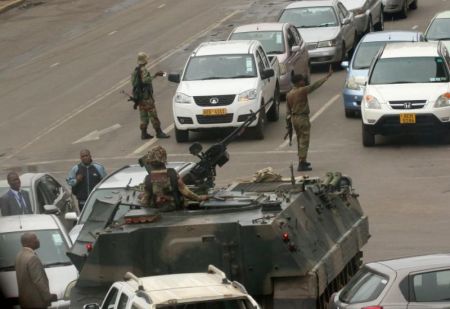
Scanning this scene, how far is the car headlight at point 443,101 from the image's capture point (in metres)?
26.9

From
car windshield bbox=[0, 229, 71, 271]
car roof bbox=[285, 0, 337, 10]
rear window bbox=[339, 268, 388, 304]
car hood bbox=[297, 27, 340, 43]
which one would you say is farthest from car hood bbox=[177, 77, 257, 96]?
rear window bbox=[339, 268, 388, 304]

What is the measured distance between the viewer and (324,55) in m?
36.7

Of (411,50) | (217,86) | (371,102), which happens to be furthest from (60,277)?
(411,50)

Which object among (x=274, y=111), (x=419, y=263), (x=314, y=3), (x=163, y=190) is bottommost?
(x=274, y=111)

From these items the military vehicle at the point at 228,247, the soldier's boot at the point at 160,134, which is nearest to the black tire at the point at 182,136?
the soldier's boot at the point at 160,134

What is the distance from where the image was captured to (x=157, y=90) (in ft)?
117

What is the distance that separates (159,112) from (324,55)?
5871 mm

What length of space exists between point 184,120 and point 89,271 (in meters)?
14.5

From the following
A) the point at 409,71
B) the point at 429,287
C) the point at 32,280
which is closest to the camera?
the point at 429,287

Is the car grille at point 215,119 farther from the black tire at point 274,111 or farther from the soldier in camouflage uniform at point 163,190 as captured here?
the soldier in camouflage uniform at point 163,190

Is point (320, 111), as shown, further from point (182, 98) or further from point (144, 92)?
point (144, 92)

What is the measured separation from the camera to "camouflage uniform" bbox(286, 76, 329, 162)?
25.3 m

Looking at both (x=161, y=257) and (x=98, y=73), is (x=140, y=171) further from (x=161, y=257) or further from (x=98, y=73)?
(x=98, y=73)

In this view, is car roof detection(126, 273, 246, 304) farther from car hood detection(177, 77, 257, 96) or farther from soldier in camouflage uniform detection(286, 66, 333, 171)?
car hood detection(177, 77, 257, 96)
